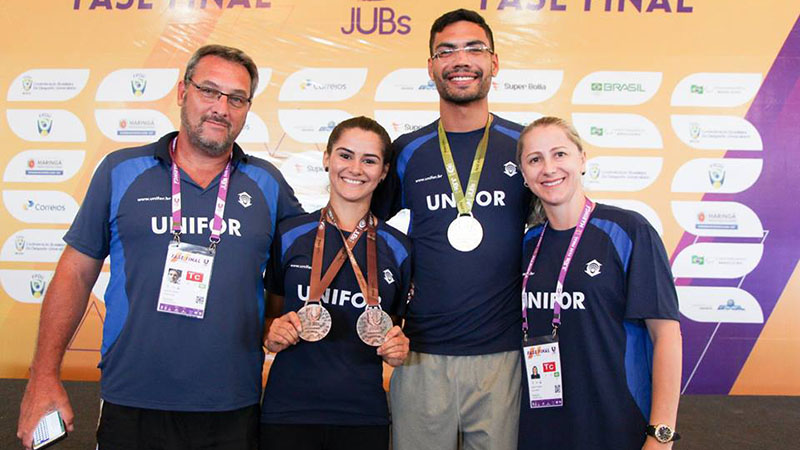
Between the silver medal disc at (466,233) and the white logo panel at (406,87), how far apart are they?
8.44ft

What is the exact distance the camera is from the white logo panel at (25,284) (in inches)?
178

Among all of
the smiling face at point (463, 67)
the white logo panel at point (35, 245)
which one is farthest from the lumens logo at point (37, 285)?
the smiling face at point (463, 67)

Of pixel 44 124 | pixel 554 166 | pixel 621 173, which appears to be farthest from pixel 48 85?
pixel 621 173

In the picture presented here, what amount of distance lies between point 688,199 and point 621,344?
313 cm

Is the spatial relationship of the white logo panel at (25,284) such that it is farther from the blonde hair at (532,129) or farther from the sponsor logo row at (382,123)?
the blonde hair at (532,129)

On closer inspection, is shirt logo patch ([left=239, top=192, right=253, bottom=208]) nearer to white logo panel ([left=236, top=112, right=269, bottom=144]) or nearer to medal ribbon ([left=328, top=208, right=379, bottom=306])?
medal ribbon ([left=328, top=208, right=379, bottom=306])

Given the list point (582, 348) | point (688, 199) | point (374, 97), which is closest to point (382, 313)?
point (582, 348)

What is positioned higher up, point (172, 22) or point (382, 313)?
point (172, 22)

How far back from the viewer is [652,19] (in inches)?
168

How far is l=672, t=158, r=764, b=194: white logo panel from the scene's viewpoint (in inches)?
168

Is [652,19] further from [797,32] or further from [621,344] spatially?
[621,344]

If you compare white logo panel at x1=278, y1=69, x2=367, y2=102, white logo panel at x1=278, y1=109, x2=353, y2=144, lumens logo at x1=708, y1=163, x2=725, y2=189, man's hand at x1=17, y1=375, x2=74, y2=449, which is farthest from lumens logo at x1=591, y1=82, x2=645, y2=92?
man's hand at x1=17, y1=375, x2=74, y2=449

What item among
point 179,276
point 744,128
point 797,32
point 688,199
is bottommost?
point 179,276

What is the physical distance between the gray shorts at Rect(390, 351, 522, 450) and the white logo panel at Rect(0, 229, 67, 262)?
3.81 m
